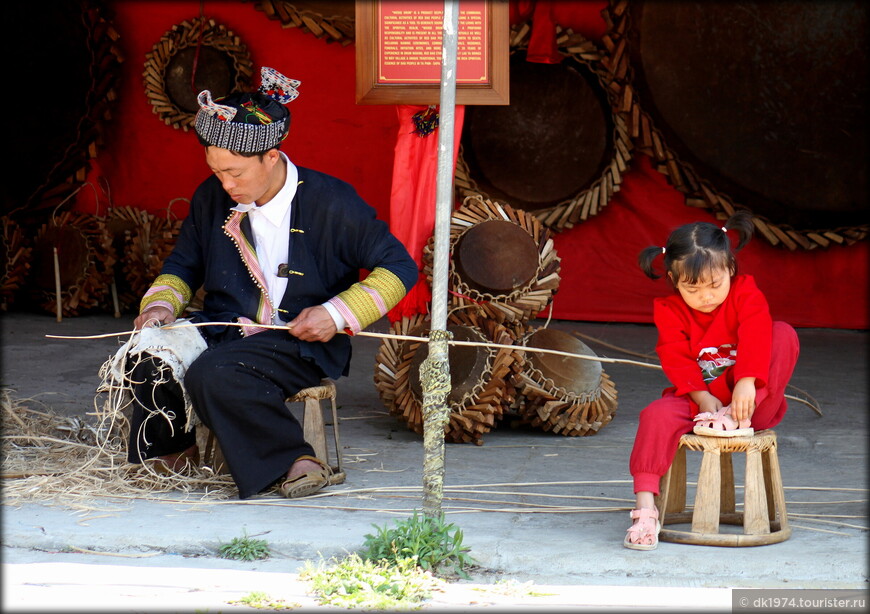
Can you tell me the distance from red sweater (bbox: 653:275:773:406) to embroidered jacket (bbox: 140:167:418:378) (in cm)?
90

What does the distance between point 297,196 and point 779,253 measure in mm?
3791

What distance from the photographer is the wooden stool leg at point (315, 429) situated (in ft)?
11.5

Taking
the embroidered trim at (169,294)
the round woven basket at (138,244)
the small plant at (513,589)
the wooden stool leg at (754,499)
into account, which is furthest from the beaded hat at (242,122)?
the round woven basket at (138,244)

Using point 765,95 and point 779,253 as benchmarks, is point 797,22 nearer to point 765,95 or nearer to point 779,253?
point 765,95

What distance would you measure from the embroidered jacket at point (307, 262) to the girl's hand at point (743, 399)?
44.7 inches

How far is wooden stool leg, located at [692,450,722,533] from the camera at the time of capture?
2.84 metres

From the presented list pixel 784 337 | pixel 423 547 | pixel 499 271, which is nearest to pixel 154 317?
pixel 423 547

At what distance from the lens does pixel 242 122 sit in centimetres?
329

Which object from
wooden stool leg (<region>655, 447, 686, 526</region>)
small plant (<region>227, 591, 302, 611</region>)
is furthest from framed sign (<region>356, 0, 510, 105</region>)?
small plant (<region>227, 591, 302, 611</region>)

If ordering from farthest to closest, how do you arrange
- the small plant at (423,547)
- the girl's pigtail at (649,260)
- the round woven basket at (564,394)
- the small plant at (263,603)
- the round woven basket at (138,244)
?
the round woven basket at (138,244)
the round woven basket at (564,394)
the girl's pigtail at (649,260)
the small plant at (423,547)
the small plant at (263,603)

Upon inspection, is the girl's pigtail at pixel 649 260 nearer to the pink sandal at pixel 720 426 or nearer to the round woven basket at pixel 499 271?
the pink sandal at pixel 720 426

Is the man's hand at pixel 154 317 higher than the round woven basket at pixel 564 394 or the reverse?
higher

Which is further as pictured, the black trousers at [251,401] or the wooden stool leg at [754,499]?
the black trousers at [251,401]

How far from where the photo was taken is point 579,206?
21.2 feet
